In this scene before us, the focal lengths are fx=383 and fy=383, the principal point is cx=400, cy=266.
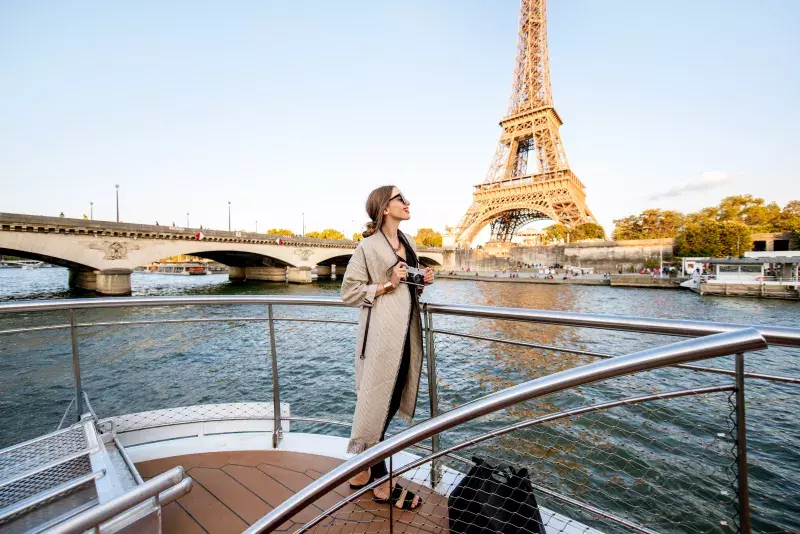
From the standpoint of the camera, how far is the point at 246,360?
9562 mm

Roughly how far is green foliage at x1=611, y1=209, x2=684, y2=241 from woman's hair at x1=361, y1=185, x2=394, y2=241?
6468 centimetres

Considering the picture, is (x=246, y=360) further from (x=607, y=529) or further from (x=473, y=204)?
(x=473, y=204)

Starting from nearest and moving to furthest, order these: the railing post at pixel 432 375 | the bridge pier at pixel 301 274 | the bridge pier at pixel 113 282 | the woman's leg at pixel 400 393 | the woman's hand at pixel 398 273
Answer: the woman's hand at pixel 398 273
the woman's leg at pixel 400 393
the railing post at pixel 432 375
the bridge pier at pixel 113 282
the bridge pier at pixel 301 274

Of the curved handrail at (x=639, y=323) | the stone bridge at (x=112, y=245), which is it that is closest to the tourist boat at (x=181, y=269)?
the stone bridge at (x=112, y=245)

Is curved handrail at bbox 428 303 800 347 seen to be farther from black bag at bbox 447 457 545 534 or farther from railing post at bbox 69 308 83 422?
railing post at bbox 69 308 83 422

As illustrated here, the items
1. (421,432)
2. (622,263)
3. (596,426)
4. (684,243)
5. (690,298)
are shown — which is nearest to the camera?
(421,432)

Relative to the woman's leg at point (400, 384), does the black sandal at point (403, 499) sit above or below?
below

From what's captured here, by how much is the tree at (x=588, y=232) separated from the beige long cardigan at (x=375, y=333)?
1808 inches

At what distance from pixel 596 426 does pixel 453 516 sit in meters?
5.17

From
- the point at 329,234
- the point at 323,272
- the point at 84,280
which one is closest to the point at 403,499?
the point at 84,280

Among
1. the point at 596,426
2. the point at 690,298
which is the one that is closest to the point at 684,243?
the point at 690,298

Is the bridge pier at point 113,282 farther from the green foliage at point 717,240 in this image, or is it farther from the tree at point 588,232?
the green foliage at point 717,240

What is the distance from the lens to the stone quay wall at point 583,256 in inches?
1601

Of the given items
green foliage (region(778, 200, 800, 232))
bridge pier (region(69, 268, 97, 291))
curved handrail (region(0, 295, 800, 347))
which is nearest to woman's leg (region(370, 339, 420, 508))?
curved handrail (region(0, 295, 800, 347))
